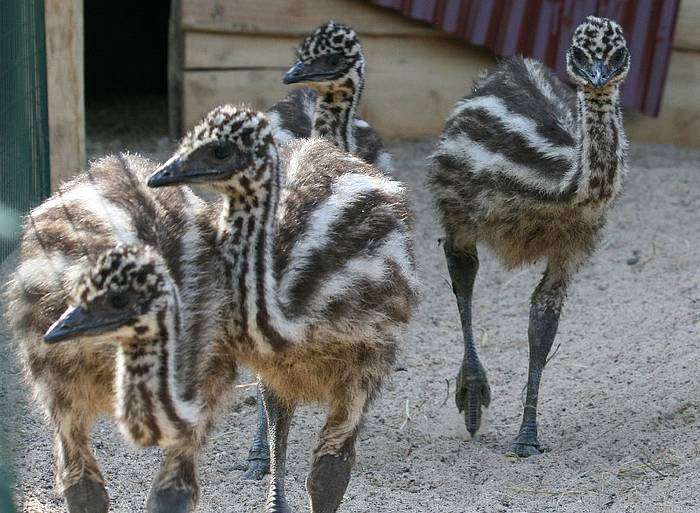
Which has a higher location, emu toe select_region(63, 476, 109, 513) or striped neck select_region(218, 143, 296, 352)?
striped neck select_region(218, 143, 296, 352)

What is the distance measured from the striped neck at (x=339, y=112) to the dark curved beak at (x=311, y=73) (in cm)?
6

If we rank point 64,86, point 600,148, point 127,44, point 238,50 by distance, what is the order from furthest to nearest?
point 127,44, point 238,50, point 64,86, point 600,148

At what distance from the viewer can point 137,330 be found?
390cm

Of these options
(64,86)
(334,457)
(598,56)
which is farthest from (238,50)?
(334,457)

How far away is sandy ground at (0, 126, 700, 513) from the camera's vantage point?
215 inches

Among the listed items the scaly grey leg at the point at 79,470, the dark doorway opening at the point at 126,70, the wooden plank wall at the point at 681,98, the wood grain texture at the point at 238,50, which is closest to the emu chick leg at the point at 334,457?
the scaly grey leg at the point at 79,470

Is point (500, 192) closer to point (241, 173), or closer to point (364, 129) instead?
point (364, 129)

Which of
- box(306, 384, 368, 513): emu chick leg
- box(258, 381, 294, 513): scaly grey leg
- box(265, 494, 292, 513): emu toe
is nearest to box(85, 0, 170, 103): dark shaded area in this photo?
box(258, 381, 294, 513): scaly grey leg

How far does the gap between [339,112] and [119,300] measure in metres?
2.40

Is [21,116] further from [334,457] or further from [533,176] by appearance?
[334,457]

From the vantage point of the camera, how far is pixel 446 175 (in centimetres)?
645

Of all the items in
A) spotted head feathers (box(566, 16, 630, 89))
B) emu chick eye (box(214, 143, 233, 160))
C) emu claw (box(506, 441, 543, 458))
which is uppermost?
spotted head feathers (box(566, 16, 630, 89))

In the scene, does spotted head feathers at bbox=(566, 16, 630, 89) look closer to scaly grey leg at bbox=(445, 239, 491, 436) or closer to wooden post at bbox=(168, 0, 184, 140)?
scaly grey leg at bbox=(445, 239, 491, 436)

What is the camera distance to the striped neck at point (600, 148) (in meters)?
5.66
